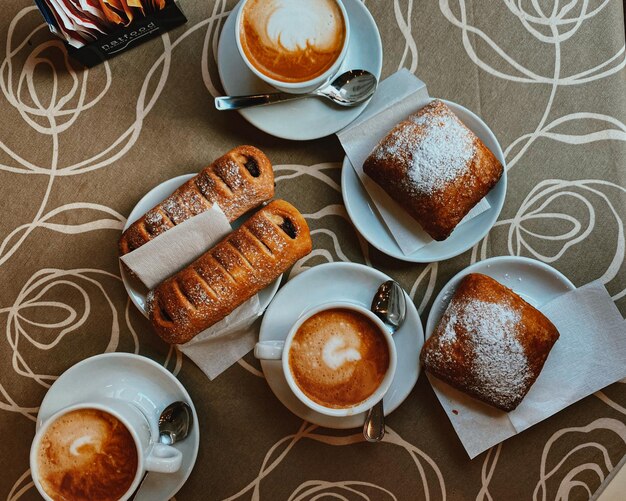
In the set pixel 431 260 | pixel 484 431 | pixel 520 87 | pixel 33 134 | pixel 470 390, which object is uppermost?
pixel 33 134

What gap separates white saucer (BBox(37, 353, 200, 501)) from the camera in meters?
1.41

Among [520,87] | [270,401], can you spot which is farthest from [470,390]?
[520,87]

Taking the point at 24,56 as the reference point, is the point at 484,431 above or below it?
below

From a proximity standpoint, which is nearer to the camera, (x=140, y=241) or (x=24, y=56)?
(x=140, y=241)

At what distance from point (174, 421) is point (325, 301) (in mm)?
474

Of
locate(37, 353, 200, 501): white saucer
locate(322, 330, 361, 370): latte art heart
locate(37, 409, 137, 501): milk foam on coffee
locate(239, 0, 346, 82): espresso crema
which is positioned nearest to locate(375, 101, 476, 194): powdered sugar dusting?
locate(239, 0, 346, 82): espresso crema

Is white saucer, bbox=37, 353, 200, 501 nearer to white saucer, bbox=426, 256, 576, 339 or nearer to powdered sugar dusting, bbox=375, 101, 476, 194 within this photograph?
white saucer, bbox=426, 256, 576, 339

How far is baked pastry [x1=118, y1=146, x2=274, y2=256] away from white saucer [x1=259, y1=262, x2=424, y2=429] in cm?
23

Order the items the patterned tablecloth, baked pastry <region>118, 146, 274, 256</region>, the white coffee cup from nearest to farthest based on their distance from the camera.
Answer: the white coffee cup → baked pastry <region>118, 146, 274, 256</region> → the patterned tablecloth

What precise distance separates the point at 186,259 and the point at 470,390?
0.76 m

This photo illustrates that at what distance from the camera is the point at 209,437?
4.92ft

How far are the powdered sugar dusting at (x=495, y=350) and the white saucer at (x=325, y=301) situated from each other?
0.08 m

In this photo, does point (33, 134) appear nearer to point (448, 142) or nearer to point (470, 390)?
point (448, 142)

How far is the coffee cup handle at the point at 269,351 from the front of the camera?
1.29m
